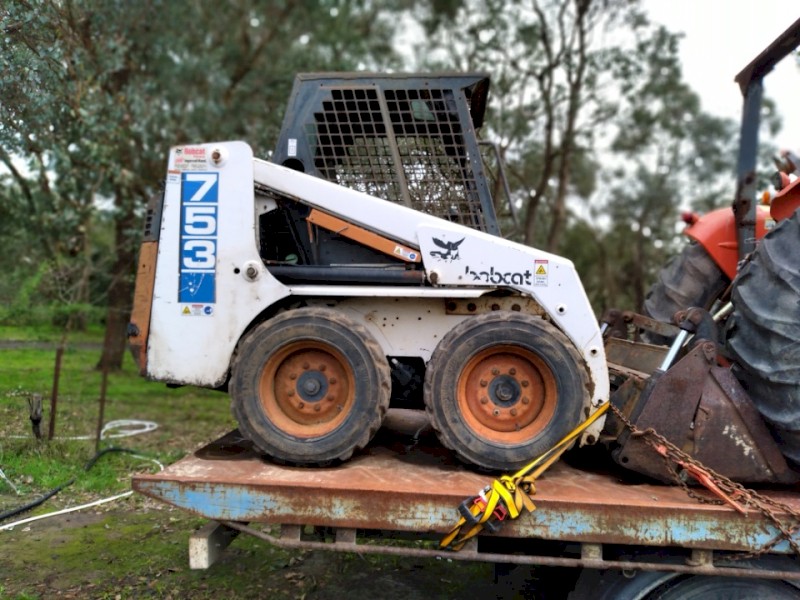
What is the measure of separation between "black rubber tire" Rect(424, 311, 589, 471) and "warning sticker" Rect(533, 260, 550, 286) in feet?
0.68

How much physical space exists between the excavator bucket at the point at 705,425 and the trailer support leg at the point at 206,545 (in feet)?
6.30

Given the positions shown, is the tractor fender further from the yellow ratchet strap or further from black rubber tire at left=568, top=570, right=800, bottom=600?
the yellow ratchet strap

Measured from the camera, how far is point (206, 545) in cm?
310

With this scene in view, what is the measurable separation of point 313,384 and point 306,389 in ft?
0.15

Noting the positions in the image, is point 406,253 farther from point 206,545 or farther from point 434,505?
point 206,545

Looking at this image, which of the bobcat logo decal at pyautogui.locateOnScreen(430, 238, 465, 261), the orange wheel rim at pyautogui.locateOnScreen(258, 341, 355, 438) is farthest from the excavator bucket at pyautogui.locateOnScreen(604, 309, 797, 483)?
the orange wheel rim at pyautogui.locateOnScreen(258, 341, 355, 438)

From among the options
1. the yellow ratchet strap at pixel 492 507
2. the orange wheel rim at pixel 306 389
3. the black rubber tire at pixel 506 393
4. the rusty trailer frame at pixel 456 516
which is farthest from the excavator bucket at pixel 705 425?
the orange wheel rim at pixel 306 389

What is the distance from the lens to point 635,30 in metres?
13.1

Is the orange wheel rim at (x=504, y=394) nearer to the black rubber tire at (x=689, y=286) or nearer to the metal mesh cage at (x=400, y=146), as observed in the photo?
the metal mesh cage at (x=400, y=146)

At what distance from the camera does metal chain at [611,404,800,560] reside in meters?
2.95

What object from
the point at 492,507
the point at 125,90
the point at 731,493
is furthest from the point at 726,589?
the point at 125,90

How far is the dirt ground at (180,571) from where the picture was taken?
4.23 metres

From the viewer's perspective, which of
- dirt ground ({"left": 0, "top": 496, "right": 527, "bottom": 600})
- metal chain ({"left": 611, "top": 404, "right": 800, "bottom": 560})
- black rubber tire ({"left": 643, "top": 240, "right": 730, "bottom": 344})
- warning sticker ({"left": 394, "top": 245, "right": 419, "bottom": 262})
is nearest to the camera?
metal chain ({"left": 611, "top": 404, "right": 800, "bottom": 560})

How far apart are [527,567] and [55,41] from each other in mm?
5348
